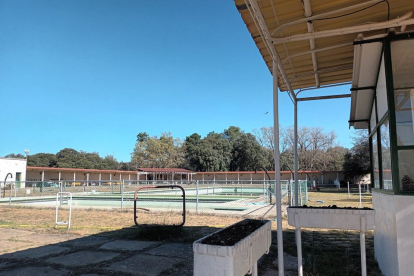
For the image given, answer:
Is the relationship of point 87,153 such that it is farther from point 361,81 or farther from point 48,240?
point 361,81

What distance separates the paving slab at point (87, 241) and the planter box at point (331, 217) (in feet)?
15.4

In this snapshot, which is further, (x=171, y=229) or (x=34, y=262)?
(x=171, y=229)

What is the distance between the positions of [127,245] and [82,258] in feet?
3.83

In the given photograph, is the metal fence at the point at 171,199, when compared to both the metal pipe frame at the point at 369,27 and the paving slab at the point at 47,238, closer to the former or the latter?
the paving slab at the point at 47,238

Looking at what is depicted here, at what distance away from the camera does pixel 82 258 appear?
5172 millimetres

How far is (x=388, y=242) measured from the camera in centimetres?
345

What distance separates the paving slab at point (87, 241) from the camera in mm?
6324

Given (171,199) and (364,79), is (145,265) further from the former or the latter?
(171,199)

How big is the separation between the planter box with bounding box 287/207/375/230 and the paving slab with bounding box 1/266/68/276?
3528mm

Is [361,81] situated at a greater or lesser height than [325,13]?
lesser

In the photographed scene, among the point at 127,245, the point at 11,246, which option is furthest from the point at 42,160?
the point at 127,245

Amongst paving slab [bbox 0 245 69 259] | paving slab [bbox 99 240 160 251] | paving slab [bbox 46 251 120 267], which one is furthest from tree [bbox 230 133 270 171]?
paving slab [bbox 46 251 120 267]

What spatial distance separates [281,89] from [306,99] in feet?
1.83

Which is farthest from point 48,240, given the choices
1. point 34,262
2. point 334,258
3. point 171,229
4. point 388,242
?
point 388,242
